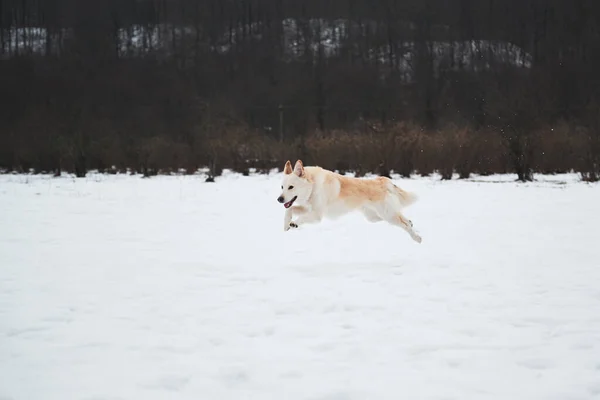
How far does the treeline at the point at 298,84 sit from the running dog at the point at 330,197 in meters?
12.0

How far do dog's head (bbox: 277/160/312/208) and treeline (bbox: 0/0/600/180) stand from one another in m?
12.8

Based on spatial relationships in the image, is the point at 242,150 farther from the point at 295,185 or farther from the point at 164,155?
the point at 295,185

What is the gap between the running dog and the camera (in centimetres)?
718

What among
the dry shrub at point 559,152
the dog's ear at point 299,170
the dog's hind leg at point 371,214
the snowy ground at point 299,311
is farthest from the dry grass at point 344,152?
the dog's ear at point 299,170

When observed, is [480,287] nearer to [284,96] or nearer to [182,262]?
[182,262]

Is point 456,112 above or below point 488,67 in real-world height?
below

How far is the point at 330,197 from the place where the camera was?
A: 7297 millimetres

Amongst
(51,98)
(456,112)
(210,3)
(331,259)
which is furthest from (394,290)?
(210,3)

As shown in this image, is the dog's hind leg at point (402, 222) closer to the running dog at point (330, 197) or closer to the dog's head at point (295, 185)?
the running dog at point (330, 197)

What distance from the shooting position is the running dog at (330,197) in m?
7.18

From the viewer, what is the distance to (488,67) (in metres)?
36.8

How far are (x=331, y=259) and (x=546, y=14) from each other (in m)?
39.2

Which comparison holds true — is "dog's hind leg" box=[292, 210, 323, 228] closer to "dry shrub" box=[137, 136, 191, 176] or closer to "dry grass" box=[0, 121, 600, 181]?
"dry grass" box=[0, 121, 600, 181]

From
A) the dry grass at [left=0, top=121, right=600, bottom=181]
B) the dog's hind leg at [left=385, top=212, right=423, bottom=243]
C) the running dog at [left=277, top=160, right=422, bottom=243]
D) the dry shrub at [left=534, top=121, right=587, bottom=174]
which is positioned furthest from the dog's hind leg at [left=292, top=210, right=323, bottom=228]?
the dry shrub at [left=534, top=121, right=587, bottom=174]
